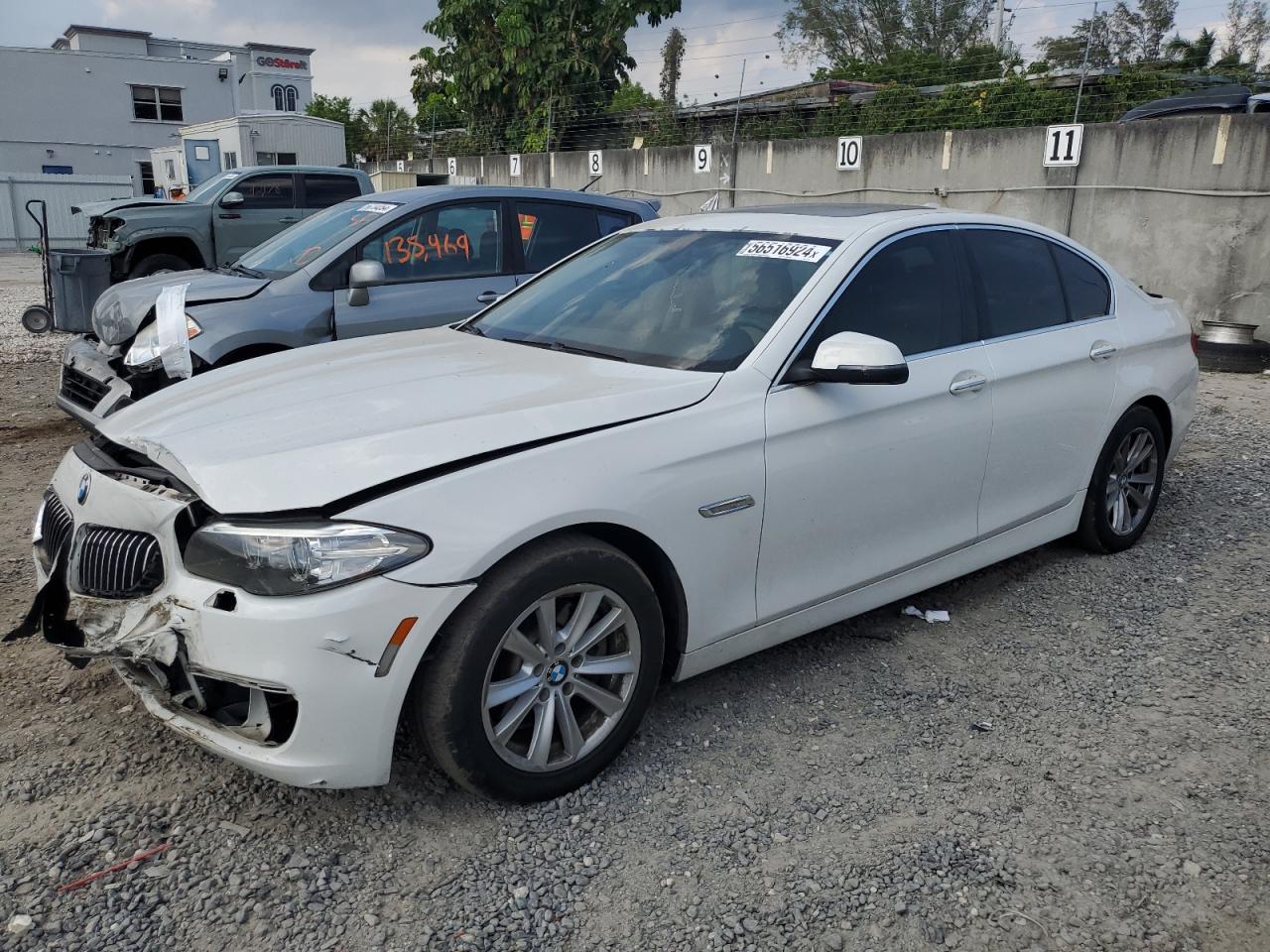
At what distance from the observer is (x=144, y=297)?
6.40 metres

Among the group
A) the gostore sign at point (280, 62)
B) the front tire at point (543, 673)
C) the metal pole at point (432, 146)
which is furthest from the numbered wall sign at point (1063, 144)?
the gostore sign at point (280, 62)

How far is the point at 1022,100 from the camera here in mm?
13469

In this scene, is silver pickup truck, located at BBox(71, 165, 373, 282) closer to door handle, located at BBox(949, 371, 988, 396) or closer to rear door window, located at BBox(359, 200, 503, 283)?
rear door window, located at BBox(359, 200, 503, 283)

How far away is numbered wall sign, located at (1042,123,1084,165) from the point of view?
12.0m

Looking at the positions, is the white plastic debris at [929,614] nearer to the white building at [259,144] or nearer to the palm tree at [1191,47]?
the palm tree at [1191,47]

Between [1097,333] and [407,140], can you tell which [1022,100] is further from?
[407,140]

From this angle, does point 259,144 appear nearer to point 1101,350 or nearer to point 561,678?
point 1101,350

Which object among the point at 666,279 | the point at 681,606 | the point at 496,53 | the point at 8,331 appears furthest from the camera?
the point at 496,53

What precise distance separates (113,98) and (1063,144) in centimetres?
4437

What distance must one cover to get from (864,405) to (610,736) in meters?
1.40

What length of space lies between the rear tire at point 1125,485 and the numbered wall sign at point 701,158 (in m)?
12.6

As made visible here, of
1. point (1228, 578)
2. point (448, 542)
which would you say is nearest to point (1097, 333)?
point (1228, 578)

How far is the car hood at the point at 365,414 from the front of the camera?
8.82ft

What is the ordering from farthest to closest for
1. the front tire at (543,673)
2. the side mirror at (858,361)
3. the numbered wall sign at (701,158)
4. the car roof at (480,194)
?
the numbered wall sign at (701,158)
the car roof at (480,194)
the side mirror at (858,361)
the front tire at (543,673)
